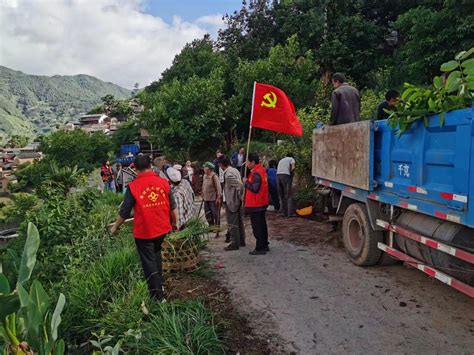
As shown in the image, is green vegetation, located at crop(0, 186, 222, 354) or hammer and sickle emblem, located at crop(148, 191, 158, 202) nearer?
green vegetation, located at crop(0, 186, 222, 354)

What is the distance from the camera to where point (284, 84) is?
18141mm

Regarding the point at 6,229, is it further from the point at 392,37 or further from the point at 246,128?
the point at 392,37

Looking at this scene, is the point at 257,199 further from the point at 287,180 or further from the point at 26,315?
the point at 26,315

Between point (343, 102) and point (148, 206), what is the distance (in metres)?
3.67

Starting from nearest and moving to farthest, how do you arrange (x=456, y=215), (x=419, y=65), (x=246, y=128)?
(x=456, y=215) → (x=419, y=65) → (x=246, y=128)

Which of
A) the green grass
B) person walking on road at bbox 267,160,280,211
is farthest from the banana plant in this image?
person walking on road at bbox 267,160,280,211

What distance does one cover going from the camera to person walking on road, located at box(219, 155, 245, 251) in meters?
7.17

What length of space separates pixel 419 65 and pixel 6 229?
21880 mm

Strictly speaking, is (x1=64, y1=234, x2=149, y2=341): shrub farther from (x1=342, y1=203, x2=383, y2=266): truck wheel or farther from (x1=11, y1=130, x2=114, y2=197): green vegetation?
(x1=11, y1=130, x2=114, y2=197): green vegetation

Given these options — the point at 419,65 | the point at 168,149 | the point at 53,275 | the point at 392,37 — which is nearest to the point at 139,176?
the point at 53,275

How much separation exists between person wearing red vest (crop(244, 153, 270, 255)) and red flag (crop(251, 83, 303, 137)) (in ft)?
3.08

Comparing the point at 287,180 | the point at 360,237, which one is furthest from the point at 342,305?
the point at 287,180

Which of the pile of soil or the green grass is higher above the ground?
the green grass

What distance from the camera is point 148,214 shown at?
15.4 ft
